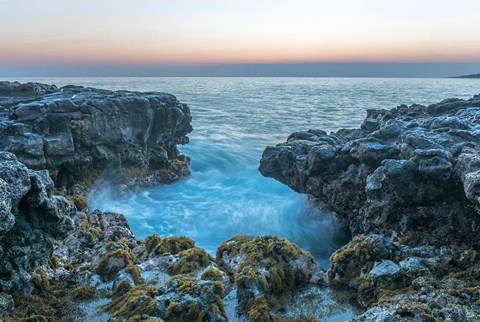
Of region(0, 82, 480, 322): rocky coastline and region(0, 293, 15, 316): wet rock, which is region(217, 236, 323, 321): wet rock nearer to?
region(0, 82, 480, 322): rocky coastline

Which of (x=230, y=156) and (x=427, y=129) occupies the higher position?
(x=427, y=129)

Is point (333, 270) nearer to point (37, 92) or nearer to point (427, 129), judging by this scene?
point (427, 129)

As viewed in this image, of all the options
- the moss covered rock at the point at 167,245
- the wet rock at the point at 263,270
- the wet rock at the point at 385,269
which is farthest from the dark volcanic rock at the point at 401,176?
the moss covered rock at the point at 167,245

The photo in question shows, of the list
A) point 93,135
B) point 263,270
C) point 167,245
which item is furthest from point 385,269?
point 93,135

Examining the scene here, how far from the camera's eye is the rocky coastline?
26.2ft

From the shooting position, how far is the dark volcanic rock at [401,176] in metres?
10.7

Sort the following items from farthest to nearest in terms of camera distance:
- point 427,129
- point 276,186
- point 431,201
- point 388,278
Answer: point 276,186 < point 427,129 < point 431,201 < point 388,278

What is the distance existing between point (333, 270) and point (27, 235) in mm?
8054

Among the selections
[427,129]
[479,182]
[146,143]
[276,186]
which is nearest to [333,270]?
[479,182]

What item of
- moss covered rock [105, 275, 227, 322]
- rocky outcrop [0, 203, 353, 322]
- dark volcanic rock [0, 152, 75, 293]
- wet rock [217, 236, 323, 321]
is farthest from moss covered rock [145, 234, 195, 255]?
dark volcanic rock [0, 152, 75, 293]

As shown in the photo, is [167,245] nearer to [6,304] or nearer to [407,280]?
[6,304]

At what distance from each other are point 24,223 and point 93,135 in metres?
12.7

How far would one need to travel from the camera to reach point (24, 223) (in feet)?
29.8

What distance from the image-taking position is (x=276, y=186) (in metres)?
24.8
